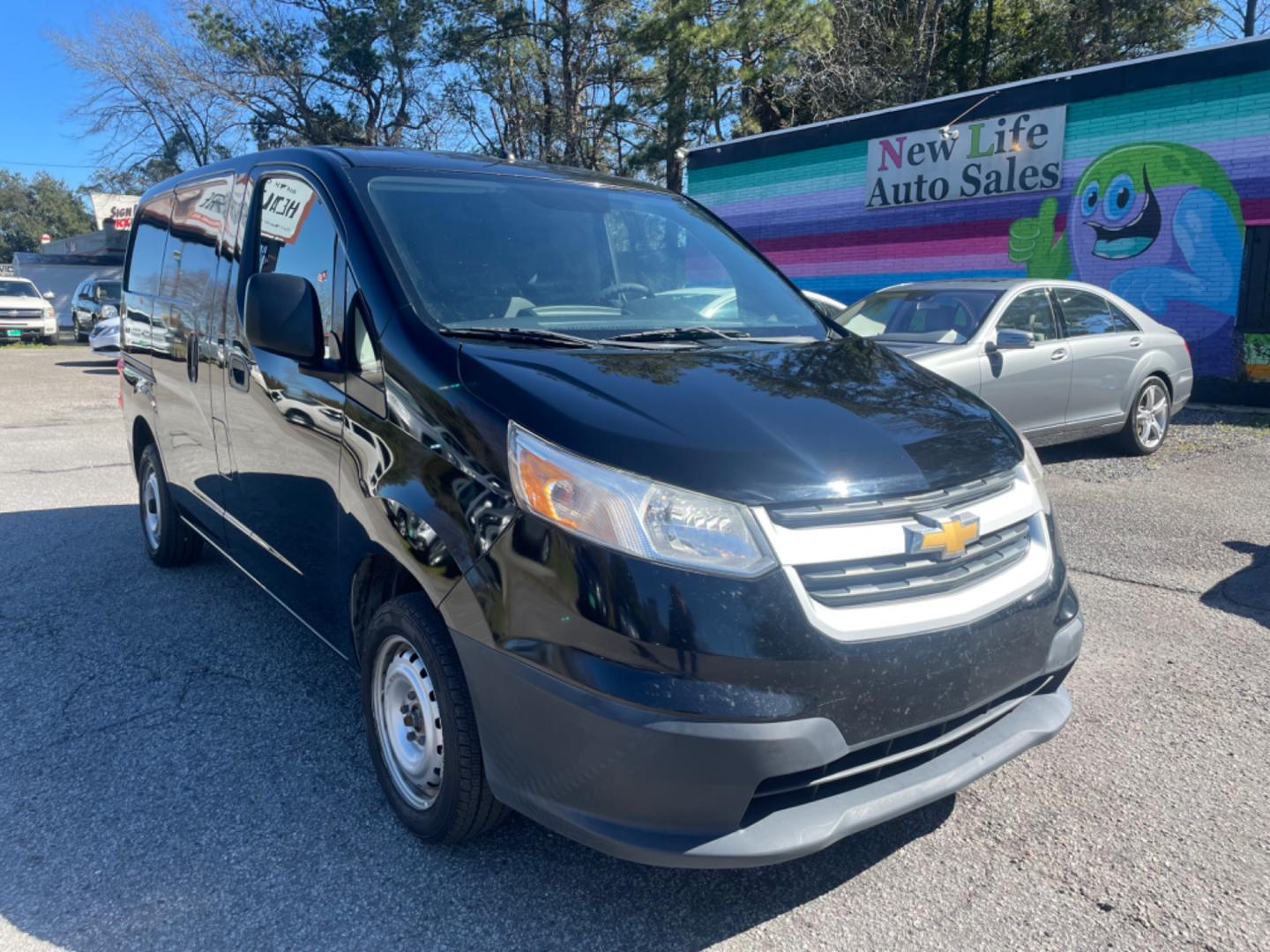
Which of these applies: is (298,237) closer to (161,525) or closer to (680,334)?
(680,334)

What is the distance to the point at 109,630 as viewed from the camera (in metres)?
4.55

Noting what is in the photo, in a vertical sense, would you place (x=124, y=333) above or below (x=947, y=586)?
above

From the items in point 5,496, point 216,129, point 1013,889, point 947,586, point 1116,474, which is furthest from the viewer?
point 216,129

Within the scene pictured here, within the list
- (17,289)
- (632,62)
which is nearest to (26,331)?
(17,289)

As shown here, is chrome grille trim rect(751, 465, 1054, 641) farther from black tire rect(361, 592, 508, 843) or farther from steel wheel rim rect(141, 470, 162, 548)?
steel wheel rim rect(141, 470, 162, 548)

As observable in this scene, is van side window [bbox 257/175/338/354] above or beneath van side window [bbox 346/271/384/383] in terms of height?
above

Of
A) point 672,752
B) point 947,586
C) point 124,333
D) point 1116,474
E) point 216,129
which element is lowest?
point 1116,474

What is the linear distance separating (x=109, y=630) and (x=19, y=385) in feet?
46.2

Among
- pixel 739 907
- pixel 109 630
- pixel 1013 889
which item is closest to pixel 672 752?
pixel 739 907

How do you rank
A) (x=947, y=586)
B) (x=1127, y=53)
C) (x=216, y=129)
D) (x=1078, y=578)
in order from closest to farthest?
(x=947, y=586), (x=1078, y=578), (x=1127, y=53), (x=216, y=129)

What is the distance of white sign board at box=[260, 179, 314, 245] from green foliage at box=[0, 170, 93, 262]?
92.2 m

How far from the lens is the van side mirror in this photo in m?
2.90

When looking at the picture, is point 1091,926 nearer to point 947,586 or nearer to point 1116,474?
point 947,586

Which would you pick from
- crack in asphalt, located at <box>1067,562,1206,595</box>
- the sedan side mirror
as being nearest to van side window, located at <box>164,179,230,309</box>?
crack in asphalt, located at <box>1067,562,1206,595</box>
